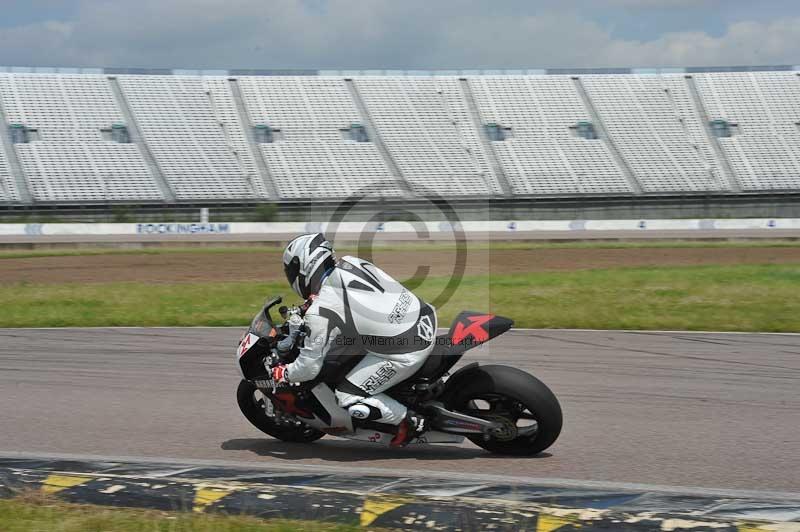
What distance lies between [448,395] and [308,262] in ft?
4.13

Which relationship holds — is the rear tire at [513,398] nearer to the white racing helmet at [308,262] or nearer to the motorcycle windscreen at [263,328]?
the white racing helmet at [308,262]

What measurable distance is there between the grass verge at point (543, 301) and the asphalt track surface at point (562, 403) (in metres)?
1.60

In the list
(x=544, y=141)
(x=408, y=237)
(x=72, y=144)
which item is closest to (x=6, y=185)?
(x=72, y=144)

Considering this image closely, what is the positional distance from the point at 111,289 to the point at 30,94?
32.3 metres

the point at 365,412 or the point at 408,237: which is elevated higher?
the point at 408,237

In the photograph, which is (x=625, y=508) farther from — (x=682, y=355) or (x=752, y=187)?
(x=752, y=187)

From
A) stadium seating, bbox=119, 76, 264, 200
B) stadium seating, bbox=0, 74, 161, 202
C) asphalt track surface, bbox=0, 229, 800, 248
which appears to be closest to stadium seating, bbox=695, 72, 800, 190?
asphalt track surface, bbox=0, 229, 800, 248

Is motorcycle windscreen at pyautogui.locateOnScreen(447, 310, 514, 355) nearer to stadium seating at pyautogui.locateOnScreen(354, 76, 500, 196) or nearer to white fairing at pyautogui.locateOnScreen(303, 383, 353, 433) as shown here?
white fairing at pyautogui.locateOnScreen(303, 383, 353, 433)

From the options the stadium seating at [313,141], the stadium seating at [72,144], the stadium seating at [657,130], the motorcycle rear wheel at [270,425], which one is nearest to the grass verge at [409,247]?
the stadium seating at [72,144]

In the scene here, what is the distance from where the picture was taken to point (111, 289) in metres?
16.8

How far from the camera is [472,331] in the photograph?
5.50 meters

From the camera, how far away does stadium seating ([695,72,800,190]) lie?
4488cm

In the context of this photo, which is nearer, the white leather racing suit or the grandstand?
the white leather racing suit

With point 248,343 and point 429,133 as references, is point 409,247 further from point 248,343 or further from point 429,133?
point 248,343
